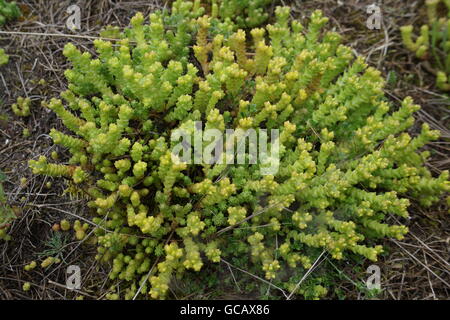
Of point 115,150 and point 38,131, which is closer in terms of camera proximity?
point 115,150

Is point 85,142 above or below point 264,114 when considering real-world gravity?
below

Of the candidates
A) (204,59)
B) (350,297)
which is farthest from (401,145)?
(204,59)

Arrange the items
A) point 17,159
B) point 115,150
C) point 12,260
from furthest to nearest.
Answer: point 17,159, point 12,260, point 115,150

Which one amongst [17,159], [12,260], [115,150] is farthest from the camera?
[17,159]
